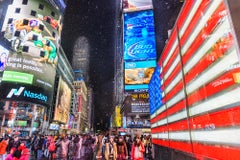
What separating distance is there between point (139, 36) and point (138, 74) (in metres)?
6.57

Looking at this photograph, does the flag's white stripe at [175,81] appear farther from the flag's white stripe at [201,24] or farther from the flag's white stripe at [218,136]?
the flag's white stripe at [218,136]

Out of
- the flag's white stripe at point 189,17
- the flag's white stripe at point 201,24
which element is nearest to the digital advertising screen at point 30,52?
the flag's white stripe at point 189,17

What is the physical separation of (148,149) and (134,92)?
9964mm

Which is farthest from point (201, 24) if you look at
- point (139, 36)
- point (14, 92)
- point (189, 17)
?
point (14, 92)

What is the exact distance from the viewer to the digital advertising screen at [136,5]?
Answer: 1363 inches

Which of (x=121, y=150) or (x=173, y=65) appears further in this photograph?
(x=121, y=150)

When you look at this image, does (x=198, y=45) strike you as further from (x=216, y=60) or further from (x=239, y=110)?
(x=239, y=110)

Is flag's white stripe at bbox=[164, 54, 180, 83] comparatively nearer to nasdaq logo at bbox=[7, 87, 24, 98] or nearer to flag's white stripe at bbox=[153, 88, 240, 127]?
flag's white stripe at bbox=[153, 88, 240, 127]

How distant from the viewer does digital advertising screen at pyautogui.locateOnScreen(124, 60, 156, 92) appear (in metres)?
28.3

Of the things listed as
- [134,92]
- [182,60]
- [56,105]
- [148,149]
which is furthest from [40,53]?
[182,60]

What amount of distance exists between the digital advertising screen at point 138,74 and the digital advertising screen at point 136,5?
1152 cm

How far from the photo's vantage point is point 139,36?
31.4 m

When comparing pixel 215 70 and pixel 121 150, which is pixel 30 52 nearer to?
pixel 121 150

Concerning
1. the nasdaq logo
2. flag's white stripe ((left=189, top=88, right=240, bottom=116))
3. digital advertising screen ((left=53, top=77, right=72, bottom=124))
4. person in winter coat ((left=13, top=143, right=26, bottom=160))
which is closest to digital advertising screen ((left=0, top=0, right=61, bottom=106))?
the nasdaq logo
